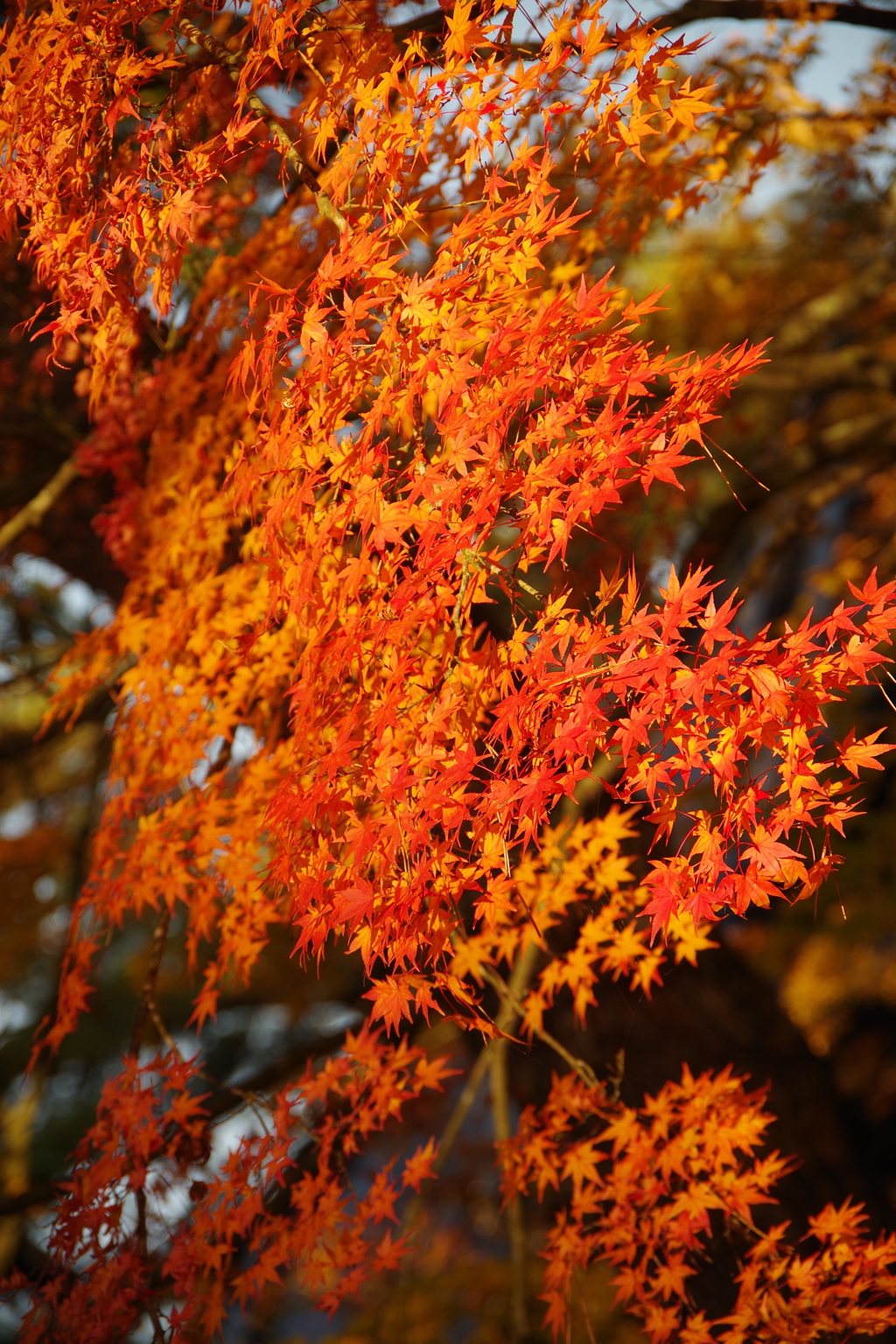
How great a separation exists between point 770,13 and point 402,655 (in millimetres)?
2818

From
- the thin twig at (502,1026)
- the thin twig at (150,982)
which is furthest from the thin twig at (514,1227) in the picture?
the thin twig at (150,982)

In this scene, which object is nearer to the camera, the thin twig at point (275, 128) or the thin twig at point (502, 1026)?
the thin twig at point (275, 128)

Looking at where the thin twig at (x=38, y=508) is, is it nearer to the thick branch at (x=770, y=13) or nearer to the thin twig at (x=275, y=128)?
the thin twig at (x=275, y=128)

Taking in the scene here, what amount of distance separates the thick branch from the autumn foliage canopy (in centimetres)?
33

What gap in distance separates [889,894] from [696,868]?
591cm

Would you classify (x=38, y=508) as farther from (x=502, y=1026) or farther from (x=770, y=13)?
(x=770, y=13)

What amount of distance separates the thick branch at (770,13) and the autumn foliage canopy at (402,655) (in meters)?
0.33

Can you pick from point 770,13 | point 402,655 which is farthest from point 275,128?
point 770,13

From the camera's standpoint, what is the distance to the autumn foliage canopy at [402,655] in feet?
5.60

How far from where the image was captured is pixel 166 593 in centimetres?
303

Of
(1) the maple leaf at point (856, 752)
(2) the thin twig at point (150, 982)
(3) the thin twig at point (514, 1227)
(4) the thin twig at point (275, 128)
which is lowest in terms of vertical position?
(3) the thin twig at point (514, 1227)

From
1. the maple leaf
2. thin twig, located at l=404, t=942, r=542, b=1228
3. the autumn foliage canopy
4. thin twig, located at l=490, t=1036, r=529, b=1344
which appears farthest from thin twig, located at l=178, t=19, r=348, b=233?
thin twig, located at l=490, t=1036, r=529, b=1344

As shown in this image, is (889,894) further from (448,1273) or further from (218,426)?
(218,426)

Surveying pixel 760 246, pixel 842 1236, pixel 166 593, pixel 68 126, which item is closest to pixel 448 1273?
pixel 842 1236
